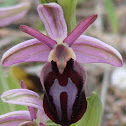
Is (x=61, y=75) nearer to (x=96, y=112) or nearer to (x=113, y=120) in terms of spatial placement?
(x=96, y=112)

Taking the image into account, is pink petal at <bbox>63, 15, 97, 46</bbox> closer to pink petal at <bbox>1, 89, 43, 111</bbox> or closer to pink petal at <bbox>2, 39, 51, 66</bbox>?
pink petal at <bbox>2, 39, 51, 66</bbox>

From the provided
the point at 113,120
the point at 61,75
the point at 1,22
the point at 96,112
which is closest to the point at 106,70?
the point at 113,120

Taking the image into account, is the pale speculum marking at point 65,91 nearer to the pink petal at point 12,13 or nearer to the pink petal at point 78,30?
the pink petal at point 78,30

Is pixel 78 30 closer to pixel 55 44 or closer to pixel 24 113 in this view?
pixel 55 44

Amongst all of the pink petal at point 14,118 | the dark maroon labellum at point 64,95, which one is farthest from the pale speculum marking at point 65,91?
the pink petal at point 14,118

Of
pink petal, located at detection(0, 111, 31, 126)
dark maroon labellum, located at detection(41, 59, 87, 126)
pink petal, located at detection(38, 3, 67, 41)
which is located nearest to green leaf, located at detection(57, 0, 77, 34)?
pink petal, located at detection(38, 3, 67, 41)

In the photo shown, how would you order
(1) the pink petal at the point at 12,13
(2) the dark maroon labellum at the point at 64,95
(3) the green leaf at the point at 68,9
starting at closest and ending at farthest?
(2) the dark maroon labellum at the point at 64,95 < (3) the green leaf at the point at 68,9 < (1) the pink petal at the point at 12,13
